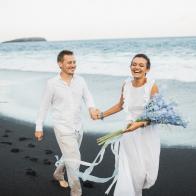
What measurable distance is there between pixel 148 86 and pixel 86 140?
137 inches

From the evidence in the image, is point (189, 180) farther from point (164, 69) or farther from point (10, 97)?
point (164, 69)

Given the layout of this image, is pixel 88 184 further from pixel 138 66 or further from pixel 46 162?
pixel 138 66

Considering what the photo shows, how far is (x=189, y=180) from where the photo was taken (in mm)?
5500

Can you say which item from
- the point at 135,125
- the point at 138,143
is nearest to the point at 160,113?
the point at 135,125

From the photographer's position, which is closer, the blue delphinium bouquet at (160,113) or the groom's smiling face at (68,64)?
the blue delphinium bouquet at (160,113)

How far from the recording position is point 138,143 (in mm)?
4348

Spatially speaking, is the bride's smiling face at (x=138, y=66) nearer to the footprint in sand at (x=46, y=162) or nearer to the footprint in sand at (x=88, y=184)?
the footprint in sand at (x=88, y=184)

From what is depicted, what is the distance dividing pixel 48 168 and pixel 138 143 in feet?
7.31

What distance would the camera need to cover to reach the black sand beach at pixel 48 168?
205 inches

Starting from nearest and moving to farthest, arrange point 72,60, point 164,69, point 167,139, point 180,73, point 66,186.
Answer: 1. point 72,60
2. point 66,186
3. point 167,139
4. point 180,73
5. point 164,69

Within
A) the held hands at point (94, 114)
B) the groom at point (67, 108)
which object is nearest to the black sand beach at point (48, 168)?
the groom at point (67, 108)

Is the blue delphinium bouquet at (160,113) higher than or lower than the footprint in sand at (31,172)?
higher

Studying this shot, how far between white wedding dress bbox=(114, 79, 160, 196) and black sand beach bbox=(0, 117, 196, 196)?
78cm

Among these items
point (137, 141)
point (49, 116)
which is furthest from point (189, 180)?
point (49, 116)
